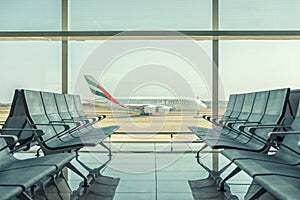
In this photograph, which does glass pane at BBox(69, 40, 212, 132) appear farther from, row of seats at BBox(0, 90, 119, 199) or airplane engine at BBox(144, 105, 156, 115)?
row of seats at BBox(0, 90, 119, 199)

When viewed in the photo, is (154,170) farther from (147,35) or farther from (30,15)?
(30,15)

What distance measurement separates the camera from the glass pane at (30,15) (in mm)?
5453

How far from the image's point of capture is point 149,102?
5.98m

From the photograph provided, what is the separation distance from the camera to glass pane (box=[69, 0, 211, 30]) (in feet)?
18.1

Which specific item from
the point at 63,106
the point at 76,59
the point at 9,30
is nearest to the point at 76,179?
the point at 63,106

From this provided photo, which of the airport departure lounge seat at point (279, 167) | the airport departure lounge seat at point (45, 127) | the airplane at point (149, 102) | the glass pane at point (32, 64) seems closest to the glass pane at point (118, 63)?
the airplane at point (149, 102)

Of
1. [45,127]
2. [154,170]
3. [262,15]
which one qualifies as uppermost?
[262,15]

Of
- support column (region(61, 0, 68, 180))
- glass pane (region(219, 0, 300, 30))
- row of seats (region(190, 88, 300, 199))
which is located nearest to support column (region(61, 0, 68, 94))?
support column (region(61, 0, 68, 180))

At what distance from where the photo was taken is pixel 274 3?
548 centimetres

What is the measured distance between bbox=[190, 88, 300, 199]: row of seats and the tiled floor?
28 centimetres

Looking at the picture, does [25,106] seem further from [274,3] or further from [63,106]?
[274,3]

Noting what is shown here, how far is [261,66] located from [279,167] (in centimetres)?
375

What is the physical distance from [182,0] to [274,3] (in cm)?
140

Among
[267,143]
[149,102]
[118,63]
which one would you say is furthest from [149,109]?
[267,143]
